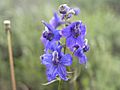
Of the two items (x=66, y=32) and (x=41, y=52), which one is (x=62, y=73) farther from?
(x=41, y=52)

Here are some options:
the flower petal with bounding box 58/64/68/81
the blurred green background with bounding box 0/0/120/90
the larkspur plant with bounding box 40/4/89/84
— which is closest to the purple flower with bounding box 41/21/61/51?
the larkspur plant with bounding box 40/4/89/84

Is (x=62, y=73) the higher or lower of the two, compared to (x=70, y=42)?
lower

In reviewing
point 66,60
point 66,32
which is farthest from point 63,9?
point 66,60

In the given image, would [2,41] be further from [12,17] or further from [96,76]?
[96,76]

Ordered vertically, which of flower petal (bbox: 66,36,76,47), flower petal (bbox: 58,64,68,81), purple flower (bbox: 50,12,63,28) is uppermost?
purple flower (bbox: 50,12,63,28)

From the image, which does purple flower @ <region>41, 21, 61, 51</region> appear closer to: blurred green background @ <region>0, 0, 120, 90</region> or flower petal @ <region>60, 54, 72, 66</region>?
flower petal @ <region>60, 54, 72, 66</region>

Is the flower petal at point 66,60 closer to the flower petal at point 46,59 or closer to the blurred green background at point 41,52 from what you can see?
the flower petal at point 46,59

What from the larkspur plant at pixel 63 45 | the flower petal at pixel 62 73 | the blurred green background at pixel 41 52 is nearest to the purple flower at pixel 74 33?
the larkspur plant at pixel 63 45
